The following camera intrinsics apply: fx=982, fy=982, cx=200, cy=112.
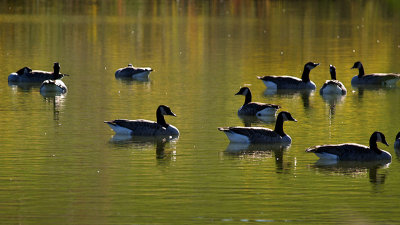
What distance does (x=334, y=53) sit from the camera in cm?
6125

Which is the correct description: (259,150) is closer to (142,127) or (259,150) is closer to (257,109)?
(142,127)

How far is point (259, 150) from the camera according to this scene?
91.0ft

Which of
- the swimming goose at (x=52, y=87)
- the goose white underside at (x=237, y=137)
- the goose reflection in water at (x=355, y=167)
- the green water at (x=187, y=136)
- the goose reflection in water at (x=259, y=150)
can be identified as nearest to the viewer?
the green water at (x=187, y=136)

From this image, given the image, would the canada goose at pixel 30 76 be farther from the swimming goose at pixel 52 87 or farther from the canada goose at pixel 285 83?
the canada goose at pixel 285 83

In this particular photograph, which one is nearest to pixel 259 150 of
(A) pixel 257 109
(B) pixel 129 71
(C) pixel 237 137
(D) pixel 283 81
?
(C) pixel 237 137

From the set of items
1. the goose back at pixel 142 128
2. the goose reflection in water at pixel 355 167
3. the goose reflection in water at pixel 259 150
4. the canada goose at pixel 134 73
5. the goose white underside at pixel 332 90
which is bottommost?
the goose reflection in water at pixel 355 167

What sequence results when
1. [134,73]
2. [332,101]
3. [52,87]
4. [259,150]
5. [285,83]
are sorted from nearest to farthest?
[259,150] < [332,101] < [52,87] < [285,83] < [134,73]

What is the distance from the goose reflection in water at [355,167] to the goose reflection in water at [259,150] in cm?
116

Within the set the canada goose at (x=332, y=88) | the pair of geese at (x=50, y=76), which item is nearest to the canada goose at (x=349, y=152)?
the canada goose at (x=332, y=88)

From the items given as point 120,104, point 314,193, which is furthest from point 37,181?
point 120,104

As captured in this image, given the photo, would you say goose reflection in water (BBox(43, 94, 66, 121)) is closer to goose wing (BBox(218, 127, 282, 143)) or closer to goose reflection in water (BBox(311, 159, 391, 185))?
goose wing (BBox(218, 127, 282, 143))

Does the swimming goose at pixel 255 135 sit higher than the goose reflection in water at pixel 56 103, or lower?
lower

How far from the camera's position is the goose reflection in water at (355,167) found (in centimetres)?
2427

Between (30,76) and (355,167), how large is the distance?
23815 millimetres
